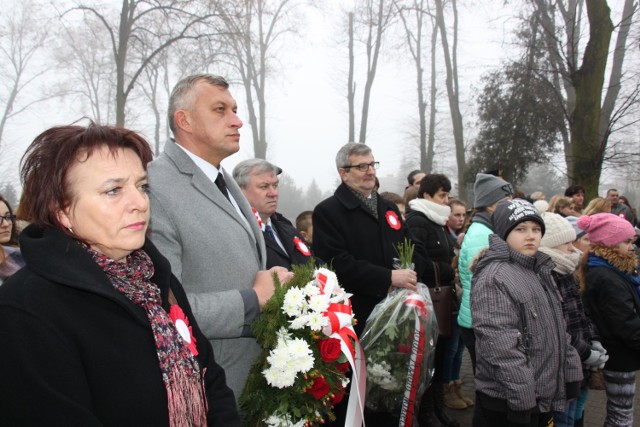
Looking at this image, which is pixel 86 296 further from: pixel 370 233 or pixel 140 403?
pixel 370 233

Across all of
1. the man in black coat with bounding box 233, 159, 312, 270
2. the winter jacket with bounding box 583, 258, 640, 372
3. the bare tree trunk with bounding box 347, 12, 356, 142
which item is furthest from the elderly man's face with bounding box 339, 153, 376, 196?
the bare tree trunk with bounding box 347, 12, 356, 142

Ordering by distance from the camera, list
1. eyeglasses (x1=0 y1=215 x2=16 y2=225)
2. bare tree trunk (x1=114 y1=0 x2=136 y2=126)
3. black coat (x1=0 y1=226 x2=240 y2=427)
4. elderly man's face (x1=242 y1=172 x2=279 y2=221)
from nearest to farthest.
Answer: black coat (x1=0 y1=226 x2=240 y2=427) → elderly man's face (x1=242 y1=172 x2=279 y2=221) → eyeglasses (x1=0 y1=215 x2=16 y2=225) → bare tree trunk (x1=114 y1=0 x2=136 y2=126)

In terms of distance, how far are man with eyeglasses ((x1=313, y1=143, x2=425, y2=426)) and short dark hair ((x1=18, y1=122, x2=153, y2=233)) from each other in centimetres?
246

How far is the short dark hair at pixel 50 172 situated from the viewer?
4.87 ft

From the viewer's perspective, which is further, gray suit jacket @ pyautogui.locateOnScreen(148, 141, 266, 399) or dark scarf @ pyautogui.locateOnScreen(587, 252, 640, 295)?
dark scarf @ pyautogui.locateOnScreen(587, 252, 640, 295)

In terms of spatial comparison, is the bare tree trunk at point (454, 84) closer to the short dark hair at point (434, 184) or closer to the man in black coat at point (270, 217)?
the short dark hair at point (434, 184)

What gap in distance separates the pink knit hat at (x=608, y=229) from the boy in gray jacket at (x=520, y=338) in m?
0.99

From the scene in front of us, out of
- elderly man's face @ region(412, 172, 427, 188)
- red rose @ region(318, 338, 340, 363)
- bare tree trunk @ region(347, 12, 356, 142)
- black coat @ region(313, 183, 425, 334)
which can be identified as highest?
bare tree trunk @ region(347, 12, 356, 142)

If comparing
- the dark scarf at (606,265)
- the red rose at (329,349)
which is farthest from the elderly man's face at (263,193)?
the dark scarf at (606,265)

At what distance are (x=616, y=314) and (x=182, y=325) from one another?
3.38m

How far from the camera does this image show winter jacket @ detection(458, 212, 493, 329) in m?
4.36

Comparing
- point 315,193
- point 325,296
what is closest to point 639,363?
point 325,296

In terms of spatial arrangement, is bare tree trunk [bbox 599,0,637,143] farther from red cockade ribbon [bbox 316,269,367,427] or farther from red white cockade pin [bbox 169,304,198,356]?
red white cockade pin [bbox 169,304,198,356]

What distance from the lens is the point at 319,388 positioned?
7.29 ft
